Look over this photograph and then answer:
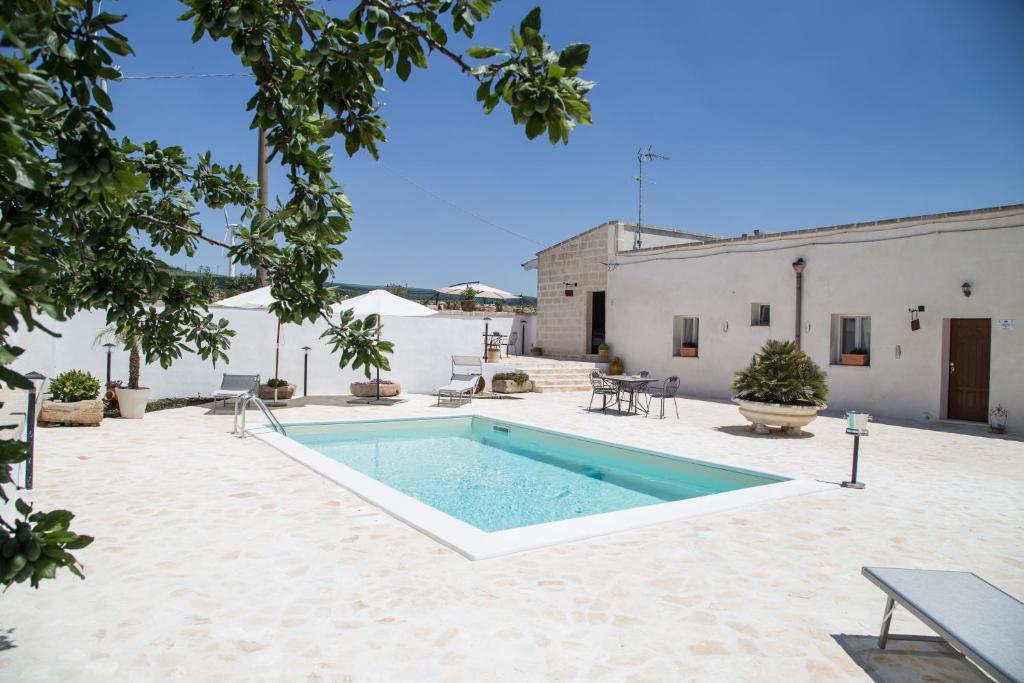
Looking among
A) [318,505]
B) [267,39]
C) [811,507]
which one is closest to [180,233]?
[267,39]

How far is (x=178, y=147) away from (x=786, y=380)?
406 inches

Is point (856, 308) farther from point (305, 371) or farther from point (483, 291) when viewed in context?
point (305, 371)

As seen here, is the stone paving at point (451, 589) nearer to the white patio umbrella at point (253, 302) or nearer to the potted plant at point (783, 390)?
the potted plant at point (783, 390)

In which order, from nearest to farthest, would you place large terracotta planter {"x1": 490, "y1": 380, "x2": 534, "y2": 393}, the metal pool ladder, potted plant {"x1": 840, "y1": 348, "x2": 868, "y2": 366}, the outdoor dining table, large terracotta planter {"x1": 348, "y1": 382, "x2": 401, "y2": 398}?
the metal pool ladder
the outdoor dining table
potted plant {"x1": 840, "y1": 348, "x2": 868, "y2": 366}
large terracotta planter {"x1": 348, "y1": 382, "x2": 401, "y2": 398}
large terracotta planter {"x1": 490, "y1": 380, "x2": 534, "y2": 393}

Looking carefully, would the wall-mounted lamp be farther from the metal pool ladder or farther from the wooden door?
the metal pool ladder

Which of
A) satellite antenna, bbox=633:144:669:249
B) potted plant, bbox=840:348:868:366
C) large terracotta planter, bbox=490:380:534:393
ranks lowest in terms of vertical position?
large terracotta planter, bbox=490:380:534:393

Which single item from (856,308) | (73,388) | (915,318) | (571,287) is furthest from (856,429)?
(571,287)

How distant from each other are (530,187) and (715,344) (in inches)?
414

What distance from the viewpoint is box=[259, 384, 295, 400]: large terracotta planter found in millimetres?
14211

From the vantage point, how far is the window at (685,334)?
1839cm

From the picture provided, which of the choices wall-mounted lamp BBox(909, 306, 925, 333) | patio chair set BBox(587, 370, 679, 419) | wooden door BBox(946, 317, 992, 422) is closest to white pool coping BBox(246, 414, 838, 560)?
patio chair set BBox(587, 370, 679, 419)

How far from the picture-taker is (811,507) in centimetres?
638

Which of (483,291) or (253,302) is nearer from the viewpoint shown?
(253,302)

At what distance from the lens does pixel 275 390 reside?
46.3 feet
